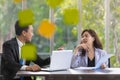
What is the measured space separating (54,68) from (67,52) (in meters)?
0.22

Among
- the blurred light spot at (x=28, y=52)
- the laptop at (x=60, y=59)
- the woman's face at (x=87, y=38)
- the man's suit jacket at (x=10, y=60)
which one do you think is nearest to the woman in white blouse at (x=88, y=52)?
the woman's face at (x=87, y=38)

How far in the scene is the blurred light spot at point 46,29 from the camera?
0.51m

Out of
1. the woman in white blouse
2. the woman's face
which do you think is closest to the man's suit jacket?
the woman in white blouse

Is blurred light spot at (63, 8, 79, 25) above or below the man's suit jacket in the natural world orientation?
above

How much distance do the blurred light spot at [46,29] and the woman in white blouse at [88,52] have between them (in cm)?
242

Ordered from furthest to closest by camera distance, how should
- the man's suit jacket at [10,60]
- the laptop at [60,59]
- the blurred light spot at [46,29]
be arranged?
the man's suit jacket at [10,60], the laptop at [60,59], the blurred light spot at [46,29]

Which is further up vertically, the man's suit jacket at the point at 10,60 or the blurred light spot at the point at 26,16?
the blurred light spot at the point at 26,16

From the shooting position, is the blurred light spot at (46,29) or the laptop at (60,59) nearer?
the blurred light spot at (46,29)

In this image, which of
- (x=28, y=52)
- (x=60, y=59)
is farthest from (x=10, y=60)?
(x=28, y=52)

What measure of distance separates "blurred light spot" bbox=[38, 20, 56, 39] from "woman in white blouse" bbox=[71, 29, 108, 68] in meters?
2.42

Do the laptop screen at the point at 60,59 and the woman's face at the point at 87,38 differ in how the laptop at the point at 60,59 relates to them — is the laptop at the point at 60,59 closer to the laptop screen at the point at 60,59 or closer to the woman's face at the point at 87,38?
the laptop screen at the point at 60,59

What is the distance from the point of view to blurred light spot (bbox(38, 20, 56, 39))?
51 centimetres

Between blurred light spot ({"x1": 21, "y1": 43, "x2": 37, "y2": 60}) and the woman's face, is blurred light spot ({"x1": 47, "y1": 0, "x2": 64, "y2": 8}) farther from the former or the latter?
the woman's face

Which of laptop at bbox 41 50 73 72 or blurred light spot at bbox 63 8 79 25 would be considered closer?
blurred light spot at bbox 63 8 79 25
